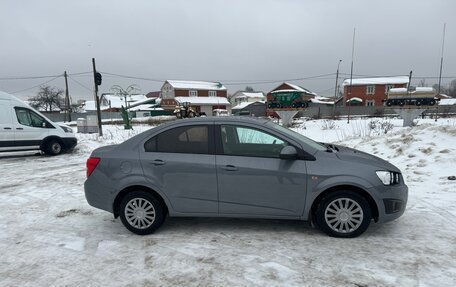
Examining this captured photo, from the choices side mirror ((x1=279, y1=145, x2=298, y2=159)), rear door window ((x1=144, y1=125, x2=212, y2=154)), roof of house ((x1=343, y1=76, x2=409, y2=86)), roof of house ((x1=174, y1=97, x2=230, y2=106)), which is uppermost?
roof of house ((x1=343, y1=76, x2=409, y2=86))

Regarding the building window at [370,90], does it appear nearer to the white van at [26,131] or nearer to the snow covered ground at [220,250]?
the white van at [26,131]

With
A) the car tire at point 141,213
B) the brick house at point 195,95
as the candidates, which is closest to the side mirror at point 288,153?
the car tire at point 141,213

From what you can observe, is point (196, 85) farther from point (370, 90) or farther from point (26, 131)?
point (26, 131)

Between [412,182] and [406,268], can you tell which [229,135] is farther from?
[412,182]

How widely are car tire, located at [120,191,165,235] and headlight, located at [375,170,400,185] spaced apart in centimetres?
295

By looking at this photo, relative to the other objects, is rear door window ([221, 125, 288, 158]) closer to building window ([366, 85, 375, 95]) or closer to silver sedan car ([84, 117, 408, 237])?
silver sedan car ([84, 117, 408, 237])

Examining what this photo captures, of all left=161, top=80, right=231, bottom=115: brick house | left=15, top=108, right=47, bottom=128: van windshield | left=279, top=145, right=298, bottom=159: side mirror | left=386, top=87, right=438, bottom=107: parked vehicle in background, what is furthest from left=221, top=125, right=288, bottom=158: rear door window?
left=161, top=80, right=231, bottom=115: brick house

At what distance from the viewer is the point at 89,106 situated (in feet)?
290

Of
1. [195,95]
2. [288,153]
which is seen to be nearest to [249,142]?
[288,153]

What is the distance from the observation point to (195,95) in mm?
60875

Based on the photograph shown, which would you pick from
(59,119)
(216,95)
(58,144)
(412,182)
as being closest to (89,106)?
(59,119)

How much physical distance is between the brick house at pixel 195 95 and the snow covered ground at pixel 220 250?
173 feet

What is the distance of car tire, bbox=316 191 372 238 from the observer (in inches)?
156

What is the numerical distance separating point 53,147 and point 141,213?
9.68 metres
